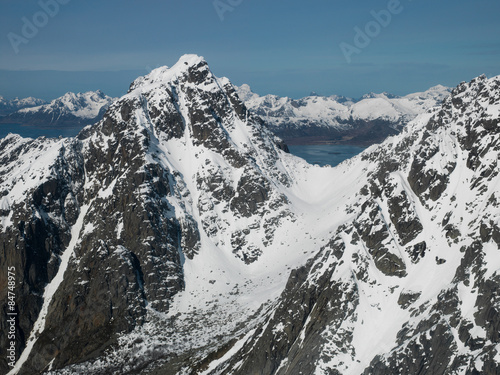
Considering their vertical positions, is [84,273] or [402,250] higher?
[84,273]

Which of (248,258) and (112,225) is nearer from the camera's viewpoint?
(112,225)

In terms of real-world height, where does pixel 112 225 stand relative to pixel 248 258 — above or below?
above

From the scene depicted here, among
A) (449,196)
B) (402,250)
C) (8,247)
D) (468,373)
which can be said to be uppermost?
(8,247)

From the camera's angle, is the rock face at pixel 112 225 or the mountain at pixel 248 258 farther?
the rock face at pixel 112 225

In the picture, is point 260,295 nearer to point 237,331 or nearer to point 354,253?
point 237,331

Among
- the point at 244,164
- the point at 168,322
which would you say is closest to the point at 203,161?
the point at 244,164

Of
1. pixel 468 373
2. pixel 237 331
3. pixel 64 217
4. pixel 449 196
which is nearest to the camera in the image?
pixel 468 373

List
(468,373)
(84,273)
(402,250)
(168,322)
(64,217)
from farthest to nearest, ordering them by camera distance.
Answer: (64,217), (84,273), (168,322), (402,250), (468,373)

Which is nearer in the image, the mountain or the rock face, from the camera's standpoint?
the mountain
